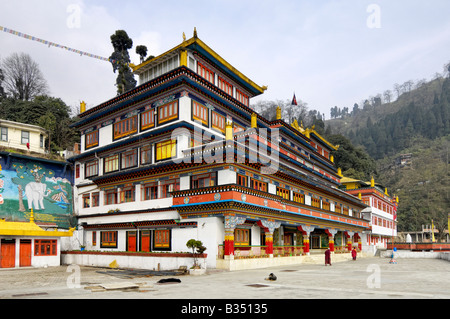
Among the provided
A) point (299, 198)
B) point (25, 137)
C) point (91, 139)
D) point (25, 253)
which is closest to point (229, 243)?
point (299, 198)

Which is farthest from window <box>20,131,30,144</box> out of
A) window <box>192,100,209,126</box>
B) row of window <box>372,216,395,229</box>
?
row of window <box>372,216,395,229</box>

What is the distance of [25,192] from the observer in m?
37.9

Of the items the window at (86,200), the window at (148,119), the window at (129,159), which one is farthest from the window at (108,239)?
the window at (148,119)

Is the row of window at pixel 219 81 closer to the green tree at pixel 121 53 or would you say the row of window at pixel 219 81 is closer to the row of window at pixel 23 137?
the row of window at pixel 23 137

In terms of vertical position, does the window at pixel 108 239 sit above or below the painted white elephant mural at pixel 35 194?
below

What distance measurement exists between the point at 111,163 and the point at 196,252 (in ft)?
53.8

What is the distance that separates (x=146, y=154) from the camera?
3528cm

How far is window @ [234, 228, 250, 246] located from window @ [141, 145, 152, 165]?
1020 cm

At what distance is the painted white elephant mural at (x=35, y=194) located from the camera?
38062 millimetres

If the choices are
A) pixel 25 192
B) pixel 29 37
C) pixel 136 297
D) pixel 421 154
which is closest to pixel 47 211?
pixel 25 192

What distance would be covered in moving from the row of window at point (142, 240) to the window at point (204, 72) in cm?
1459

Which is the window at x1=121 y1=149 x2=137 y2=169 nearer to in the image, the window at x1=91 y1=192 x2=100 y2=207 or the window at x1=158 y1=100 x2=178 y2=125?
the window at x1=91 y1=192 x2=100 y2=207

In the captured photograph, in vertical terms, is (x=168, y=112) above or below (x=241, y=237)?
above

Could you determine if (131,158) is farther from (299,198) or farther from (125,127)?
(299,198)
